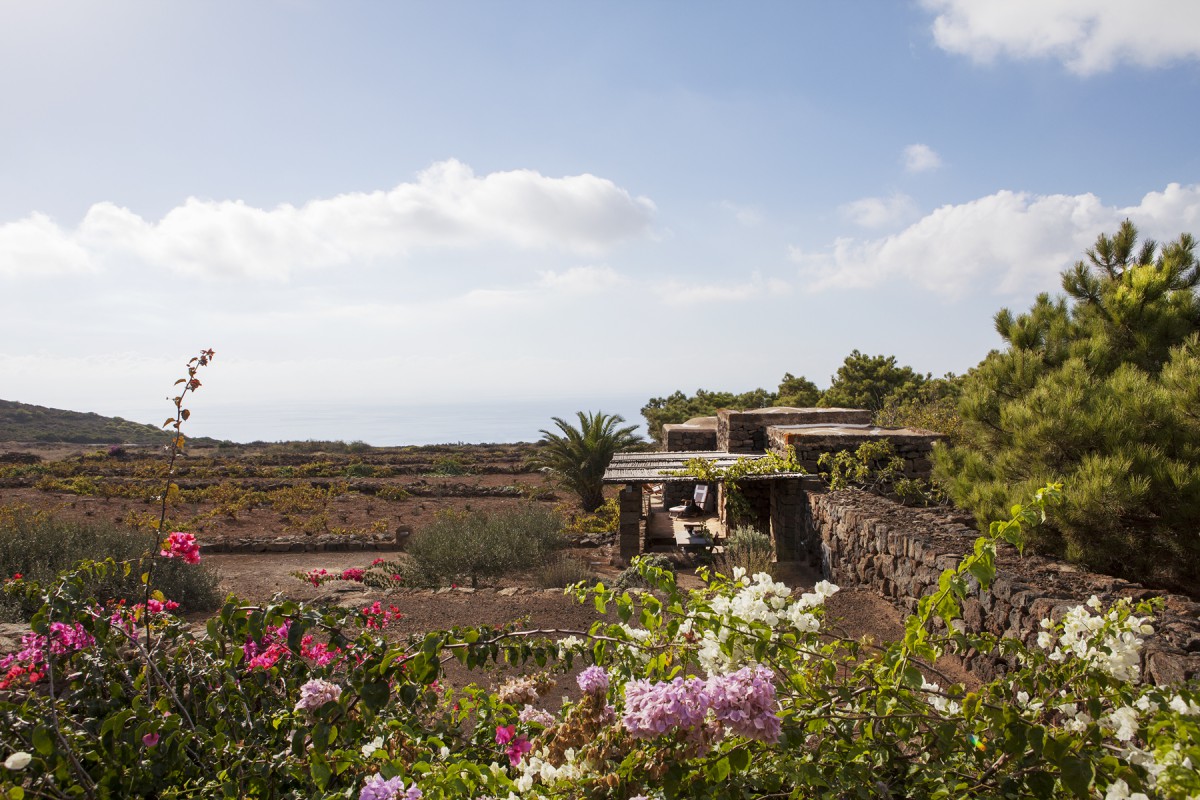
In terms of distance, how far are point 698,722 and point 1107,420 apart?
6042 millimetres

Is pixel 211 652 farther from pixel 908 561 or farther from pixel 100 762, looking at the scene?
pixel 908 561

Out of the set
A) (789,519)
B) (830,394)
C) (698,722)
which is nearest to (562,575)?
(789,519)

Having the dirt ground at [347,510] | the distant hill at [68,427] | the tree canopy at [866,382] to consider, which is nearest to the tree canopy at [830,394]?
the tree canopy at [866,382]

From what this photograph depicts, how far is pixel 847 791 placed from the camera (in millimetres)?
1654

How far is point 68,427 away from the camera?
5666cm

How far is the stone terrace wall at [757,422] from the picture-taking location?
14352mm

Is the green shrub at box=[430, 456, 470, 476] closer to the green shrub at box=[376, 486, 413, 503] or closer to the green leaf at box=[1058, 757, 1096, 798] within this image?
the green shrub at box=[376, 486, 413, 503]

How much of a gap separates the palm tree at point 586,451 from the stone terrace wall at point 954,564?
802 centimetres

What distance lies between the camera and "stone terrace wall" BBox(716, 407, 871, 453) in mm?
14352

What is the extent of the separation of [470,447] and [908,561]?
41.1 meters

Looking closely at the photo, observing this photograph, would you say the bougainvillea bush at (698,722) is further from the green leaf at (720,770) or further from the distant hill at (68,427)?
the distant hill at (68,427)

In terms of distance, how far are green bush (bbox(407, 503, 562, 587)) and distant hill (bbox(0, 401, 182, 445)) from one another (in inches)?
1883

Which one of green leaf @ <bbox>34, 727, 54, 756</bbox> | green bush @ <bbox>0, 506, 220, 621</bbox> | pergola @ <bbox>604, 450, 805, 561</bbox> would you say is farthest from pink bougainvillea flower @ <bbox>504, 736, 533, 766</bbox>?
pergola @ <bbox>604, 450, 805, 561</bbox>

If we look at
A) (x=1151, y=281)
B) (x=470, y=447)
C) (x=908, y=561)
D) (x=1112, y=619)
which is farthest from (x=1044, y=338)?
(x=470, y=447)
